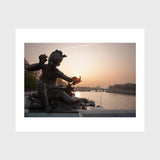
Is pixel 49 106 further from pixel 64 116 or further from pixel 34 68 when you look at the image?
pixel 34 68

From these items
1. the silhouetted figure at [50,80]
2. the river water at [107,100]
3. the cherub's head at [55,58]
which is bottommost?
the river water at [107,100]

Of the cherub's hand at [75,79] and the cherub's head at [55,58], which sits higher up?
the cherub's head at [55,58]

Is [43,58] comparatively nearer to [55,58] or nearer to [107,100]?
[55,58]

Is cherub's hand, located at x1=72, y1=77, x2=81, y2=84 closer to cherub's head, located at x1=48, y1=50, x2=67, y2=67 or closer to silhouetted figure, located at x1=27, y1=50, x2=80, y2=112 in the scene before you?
silhouetted figure, located at x1=27, y1=50, x2=80, y2=112

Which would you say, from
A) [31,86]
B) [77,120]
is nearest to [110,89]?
[77,120]

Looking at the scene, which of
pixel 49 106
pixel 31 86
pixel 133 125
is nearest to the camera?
pixel 49 106

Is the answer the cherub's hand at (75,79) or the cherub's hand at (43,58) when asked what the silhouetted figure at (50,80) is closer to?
the cherub's hand at (43,58)

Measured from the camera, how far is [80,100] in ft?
20.5

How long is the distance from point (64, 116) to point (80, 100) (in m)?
0.70

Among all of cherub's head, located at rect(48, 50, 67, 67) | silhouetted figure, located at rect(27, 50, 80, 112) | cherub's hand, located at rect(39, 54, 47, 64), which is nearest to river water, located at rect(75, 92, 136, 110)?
silhouetted figure, located at rect(27, 50, 80, 112)

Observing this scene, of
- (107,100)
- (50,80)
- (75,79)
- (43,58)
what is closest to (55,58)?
(43,58)

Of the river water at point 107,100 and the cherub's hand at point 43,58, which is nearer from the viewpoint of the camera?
the cherub's hand at point 43,58

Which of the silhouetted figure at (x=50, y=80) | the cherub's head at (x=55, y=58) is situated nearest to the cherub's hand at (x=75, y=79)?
the silhouetted figure at (x=50, y=80)
